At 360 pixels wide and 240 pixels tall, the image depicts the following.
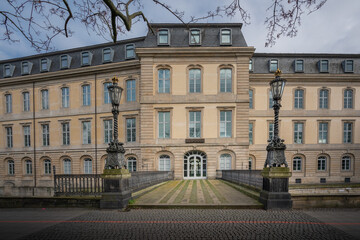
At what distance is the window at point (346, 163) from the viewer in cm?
2381

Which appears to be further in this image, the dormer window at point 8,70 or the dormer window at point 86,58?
the dormer window at point 8,70

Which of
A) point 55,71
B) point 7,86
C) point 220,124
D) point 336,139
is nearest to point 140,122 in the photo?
point 220,124

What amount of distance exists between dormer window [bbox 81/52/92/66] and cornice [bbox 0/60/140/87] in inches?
48.2

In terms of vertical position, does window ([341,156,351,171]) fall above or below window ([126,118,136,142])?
below

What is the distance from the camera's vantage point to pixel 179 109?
19.7 m

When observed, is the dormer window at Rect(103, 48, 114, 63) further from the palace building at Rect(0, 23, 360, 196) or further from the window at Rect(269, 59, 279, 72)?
the window at Rect(269, 59, 279, 72)

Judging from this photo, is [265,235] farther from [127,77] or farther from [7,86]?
[7,86]

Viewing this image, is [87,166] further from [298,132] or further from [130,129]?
[298,132]

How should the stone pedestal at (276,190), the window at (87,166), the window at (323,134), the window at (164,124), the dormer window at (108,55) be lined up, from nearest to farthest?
the stone pedestal at (276,190)
the window at (164,124)
the window at (87,166)
the dormer window at (108,55)
the window at (323,134)

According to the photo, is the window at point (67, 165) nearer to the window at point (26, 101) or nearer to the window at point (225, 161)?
the window at point (26, 101)

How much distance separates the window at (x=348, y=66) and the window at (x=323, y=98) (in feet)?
13.0

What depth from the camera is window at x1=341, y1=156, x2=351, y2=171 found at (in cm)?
2381

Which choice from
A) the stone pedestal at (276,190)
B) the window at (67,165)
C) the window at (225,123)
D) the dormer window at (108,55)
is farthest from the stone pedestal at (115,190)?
the window at (67,165)

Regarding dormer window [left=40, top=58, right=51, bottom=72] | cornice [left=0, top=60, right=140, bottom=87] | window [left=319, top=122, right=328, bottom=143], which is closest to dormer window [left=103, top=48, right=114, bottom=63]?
cornice [left=0, top=60, right=140, bottom=87]
